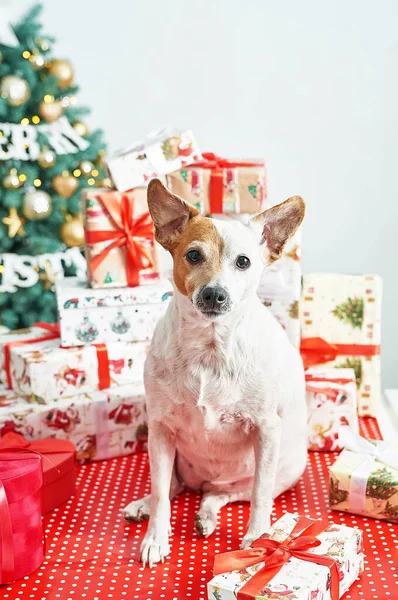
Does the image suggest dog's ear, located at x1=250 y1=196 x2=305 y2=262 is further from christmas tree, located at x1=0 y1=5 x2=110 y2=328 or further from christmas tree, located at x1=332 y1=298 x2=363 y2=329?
christmas tree, located at x1=0 y1=5 x2=110 y2=328

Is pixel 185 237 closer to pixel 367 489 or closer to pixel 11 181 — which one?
pixel 367 489

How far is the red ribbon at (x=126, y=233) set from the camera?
2.46m

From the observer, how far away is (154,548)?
190cm

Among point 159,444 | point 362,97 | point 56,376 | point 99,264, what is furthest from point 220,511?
point 362,97

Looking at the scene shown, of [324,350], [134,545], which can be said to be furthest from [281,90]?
[134,545]

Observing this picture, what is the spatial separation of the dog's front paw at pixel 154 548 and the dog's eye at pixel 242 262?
0.71 meters

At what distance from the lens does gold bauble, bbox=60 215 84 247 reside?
121 inches

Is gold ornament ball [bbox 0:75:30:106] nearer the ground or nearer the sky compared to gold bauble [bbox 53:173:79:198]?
nearer the sky

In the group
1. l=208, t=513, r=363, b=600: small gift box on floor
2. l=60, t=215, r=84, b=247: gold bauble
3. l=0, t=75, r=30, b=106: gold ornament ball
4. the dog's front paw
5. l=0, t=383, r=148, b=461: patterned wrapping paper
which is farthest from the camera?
l=60, t=215, r=84, b=247: gold bauble

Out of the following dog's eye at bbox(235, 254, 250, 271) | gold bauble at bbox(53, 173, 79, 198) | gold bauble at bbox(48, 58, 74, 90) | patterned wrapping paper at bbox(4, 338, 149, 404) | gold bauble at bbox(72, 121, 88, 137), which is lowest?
patterned wrapping paper at bbox(4, 338, 149, 404)

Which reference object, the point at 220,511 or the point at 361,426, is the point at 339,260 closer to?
the point at 361,426

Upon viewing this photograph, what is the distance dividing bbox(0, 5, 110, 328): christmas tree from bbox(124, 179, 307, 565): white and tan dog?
4.22 ft

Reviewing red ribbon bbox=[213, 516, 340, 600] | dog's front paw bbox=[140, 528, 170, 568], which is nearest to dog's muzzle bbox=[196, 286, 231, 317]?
red ribbon bbox=[213, 516, 340, 600]

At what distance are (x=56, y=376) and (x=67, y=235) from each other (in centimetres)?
84
